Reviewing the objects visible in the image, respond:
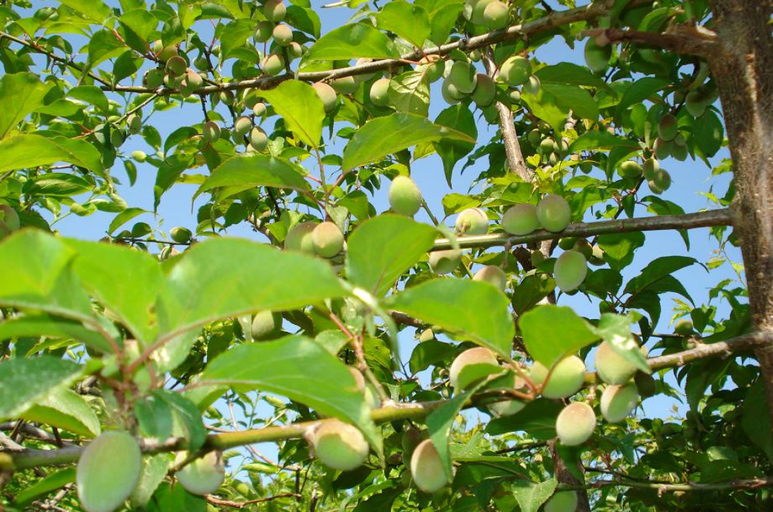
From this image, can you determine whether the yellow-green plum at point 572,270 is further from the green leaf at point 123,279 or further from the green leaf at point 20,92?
the green leaf at point 20,92

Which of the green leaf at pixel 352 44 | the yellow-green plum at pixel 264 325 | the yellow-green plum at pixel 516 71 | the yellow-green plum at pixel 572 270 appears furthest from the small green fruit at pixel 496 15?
the yellow-green plum at pixel 264 325

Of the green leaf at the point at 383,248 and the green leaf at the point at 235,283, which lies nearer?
the green leaf at the point at 235,283

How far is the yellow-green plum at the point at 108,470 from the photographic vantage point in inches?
27.5

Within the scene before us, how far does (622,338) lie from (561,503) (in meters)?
0.92

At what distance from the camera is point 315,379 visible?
27.5 inches

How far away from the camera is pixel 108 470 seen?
700mm

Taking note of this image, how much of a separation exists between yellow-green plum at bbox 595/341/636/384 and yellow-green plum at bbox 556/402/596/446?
0.08 metres

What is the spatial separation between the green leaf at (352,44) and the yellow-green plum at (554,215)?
0.55m

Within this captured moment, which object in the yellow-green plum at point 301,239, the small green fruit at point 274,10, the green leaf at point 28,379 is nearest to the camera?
the green leaf at point 28,379

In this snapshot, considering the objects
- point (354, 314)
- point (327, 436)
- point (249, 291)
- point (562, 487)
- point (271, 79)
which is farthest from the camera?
point (271, 79)

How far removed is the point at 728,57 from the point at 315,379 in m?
1.04

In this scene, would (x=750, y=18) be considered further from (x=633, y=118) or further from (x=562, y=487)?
(x=562, y=487)

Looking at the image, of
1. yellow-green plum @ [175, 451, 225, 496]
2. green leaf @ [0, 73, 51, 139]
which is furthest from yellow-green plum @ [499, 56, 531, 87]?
yellow-green plum @ [175, 451, 225, 496]

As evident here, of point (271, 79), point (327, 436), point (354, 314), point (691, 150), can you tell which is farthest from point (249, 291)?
point (691, 150)
